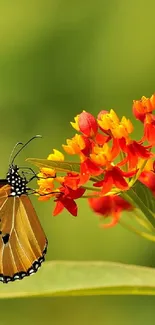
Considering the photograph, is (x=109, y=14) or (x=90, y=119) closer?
(x=90, y=119)

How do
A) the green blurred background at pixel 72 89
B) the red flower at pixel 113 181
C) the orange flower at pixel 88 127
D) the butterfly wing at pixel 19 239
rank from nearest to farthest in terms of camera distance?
1. the red flower at pixel 113 181
2. the orange flower at pixel 88 127
3. the butterfly wing at pixel 19 239
4. the green blurred background at pixel 72 89

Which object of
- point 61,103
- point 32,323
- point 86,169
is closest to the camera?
point 86,169

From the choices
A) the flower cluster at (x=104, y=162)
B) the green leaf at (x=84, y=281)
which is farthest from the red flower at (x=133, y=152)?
the green leaf at (x=84, y=281)

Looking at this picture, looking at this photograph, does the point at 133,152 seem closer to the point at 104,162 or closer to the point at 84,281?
the point at 104,162

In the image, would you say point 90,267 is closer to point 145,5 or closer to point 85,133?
point 85,133

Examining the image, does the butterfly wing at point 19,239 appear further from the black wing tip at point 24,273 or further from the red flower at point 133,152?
the red flower at point 133,152

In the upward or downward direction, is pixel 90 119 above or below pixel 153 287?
above

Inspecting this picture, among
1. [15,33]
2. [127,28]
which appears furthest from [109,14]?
[15,33]

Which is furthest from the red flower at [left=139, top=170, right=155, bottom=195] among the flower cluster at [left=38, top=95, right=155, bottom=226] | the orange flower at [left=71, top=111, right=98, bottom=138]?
the orange flower at [left=71, top=111, right=98, bottom=138]
